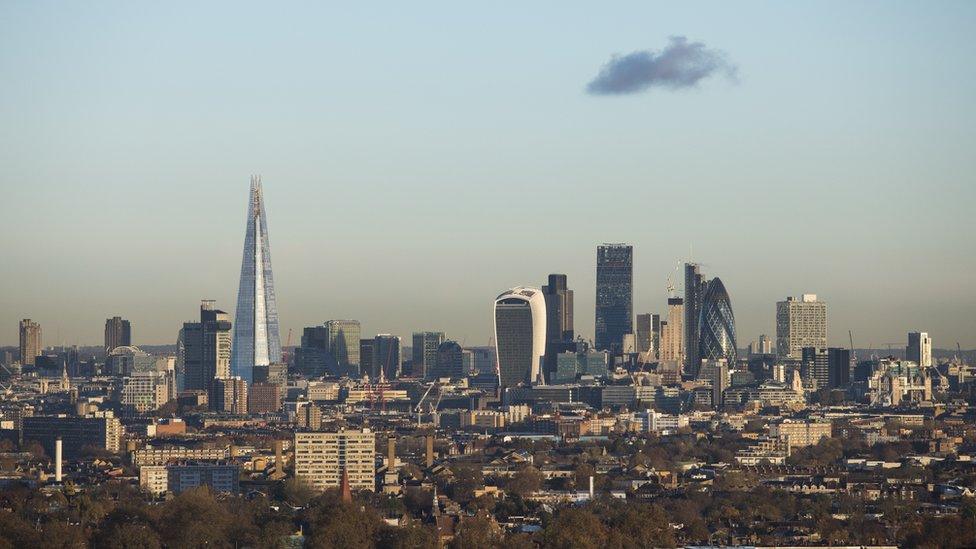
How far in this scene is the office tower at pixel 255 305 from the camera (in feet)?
601

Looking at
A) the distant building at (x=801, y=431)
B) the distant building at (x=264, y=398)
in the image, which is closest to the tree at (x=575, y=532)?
the distant building at (x=801, y=431)

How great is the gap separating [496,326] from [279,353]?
15.2m

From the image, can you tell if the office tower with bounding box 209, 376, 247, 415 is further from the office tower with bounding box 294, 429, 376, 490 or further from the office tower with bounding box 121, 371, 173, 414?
the office tower with bounding box 294, 429, 376, 490

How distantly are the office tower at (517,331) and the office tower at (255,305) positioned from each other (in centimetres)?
1524

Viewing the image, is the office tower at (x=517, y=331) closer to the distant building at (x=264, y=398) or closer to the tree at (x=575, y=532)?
the distant building at (x=264, y=398)

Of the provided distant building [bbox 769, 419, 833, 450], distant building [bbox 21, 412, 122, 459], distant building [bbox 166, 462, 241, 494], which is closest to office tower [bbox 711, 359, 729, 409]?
distant building [bbox 769, 419, 833, 450]

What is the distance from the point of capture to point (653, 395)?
18262 cm

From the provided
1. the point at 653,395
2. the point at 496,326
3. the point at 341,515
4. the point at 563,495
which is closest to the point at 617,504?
the point at 563,495

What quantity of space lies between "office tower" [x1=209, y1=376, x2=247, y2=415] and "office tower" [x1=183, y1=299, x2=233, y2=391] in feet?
42.8

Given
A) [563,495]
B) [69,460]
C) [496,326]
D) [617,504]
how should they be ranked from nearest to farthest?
[617,504], [563,495], [69,460], [496,326]

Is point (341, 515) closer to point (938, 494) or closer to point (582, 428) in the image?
point (938, 494)

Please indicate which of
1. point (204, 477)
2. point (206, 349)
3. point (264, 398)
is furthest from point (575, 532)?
point (206, 349)

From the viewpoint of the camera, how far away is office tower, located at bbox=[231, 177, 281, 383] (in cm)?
18312

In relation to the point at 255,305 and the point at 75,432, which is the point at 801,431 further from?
the point at 255,305
